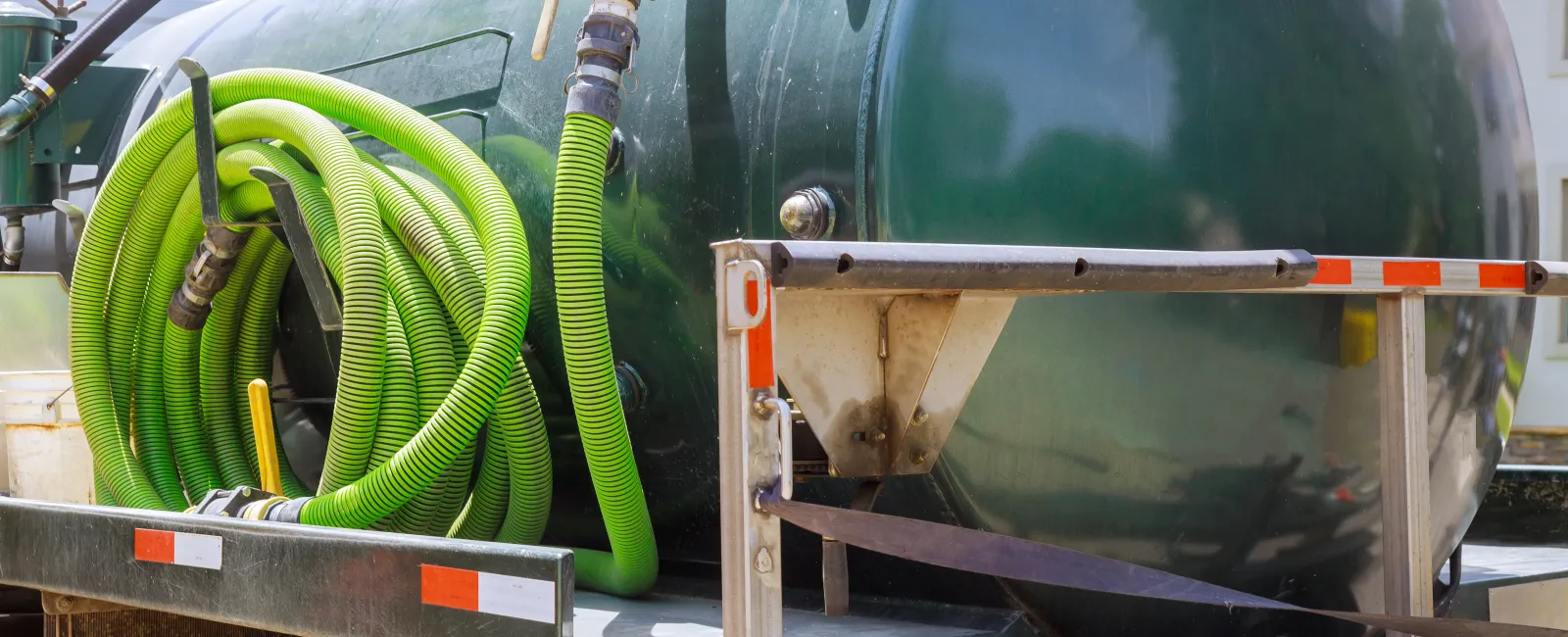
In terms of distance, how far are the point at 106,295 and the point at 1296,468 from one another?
2.40 m

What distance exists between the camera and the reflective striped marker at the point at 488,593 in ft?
6.52

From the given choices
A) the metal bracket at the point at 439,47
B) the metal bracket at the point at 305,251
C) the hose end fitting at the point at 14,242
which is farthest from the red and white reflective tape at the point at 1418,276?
the hose end fitting at the point at 14,242

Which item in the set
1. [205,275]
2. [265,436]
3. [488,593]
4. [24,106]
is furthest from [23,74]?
[488,593]

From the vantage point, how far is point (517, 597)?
6.63 ft

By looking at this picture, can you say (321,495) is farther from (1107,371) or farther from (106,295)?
(1107,371)

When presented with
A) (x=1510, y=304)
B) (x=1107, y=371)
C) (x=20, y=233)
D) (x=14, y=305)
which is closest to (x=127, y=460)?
(x=14, y=305)

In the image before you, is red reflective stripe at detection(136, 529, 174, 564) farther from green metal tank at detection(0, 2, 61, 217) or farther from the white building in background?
the white building in background

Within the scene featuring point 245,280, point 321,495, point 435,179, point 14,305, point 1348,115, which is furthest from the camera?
point 14,305

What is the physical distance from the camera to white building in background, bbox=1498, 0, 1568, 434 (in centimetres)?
1082

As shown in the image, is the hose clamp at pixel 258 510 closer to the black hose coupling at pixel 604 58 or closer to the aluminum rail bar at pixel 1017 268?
the black hose coupling at pixel 604 58

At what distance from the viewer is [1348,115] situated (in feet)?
8.30

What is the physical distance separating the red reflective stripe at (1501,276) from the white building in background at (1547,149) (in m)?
9.07

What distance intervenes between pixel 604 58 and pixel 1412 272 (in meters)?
1.28

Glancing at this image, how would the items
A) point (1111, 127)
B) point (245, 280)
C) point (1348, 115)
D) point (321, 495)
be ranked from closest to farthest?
point (1111, 127) < point (1348, 115) < point (321, 495) < point (245, 280)
